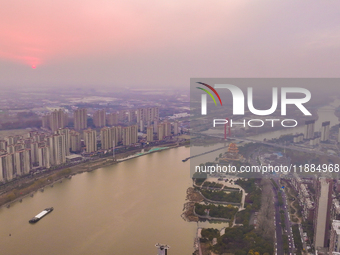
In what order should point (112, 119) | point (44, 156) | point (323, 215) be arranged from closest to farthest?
point (323, 215) → point (44, 156) → point (112, 119)

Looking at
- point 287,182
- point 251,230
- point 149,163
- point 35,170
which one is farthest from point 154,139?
point 251,230

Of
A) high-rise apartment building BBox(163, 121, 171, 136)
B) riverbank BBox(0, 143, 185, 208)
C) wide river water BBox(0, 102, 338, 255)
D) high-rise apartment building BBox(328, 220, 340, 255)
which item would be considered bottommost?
wide river water BBox(0, 102, 338, 255)

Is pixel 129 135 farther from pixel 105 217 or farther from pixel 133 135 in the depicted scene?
pixel 105 217

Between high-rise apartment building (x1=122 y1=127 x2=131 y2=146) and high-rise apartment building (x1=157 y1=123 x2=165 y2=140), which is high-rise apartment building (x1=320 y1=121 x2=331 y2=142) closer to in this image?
high-rise apartment building (x1=157 y1=123 x2=165 y2=140)

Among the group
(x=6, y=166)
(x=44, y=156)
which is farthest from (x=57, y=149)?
(x=6, y=166)

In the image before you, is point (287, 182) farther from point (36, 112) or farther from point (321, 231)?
point (36, 112)

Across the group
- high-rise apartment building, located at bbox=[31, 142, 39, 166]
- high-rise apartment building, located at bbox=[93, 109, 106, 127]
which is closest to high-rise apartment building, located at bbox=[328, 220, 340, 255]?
high-rise apartment building, located at bbox=[31, 142, 39, 166]

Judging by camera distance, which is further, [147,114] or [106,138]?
[147,114]
